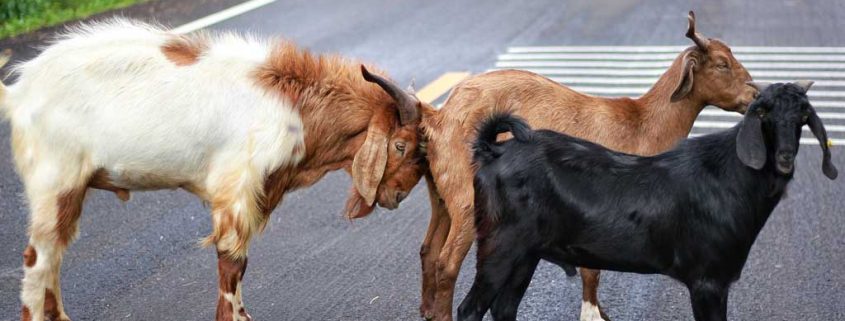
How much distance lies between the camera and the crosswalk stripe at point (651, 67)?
11.3 metres

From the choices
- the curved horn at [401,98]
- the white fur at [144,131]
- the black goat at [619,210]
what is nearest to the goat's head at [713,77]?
the black goat at [619,210]

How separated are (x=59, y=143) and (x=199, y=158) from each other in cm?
69

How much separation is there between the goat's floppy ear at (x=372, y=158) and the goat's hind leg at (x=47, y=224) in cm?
135

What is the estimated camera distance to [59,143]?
638cm

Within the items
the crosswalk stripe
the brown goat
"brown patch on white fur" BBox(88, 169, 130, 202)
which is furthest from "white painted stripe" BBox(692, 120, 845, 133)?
"brown patch on white fur" BBox(88, 169, 130, 202)

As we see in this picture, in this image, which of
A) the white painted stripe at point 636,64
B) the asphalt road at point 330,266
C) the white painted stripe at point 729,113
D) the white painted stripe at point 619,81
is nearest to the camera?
the asphalt road at point 330,266

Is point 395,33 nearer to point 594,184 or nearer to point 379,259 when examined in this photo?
point 379,259

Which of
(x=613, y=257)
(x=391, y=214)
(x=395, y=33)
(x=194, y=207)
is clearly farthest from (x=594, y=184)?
(x=395, y=33)

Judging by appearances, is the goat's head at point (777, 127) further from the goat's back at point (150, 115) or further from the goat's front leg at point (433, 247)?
the goat's back at point (150, 115)

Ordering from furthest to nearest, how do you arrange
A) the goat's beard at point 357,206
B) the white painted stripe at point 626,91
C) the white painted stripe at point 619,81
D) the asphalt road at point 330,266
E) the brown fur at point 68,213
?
the white painted stripe at point 619,81, the white painted stripe at point 626,91, the asphalt road at point 330,266, the goat's beard at point 357,206, the brown fur at point 68,213

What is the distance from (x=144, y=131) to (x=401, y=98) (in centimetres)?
127

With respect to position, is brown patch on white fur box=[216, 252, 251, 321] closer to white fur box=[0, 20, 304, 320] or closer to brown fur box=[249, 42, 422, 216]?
white fur box=[0, 20, 304, 320]

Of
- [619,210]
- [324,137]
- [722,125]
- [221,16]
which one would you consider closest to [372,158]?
[324,137]

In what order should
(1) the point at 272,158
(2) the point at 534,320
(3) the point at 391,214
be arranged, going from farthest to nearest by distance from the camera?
(3) the point at 391,214 < (2) the point at 534,320 < (1) the point at 272,158
